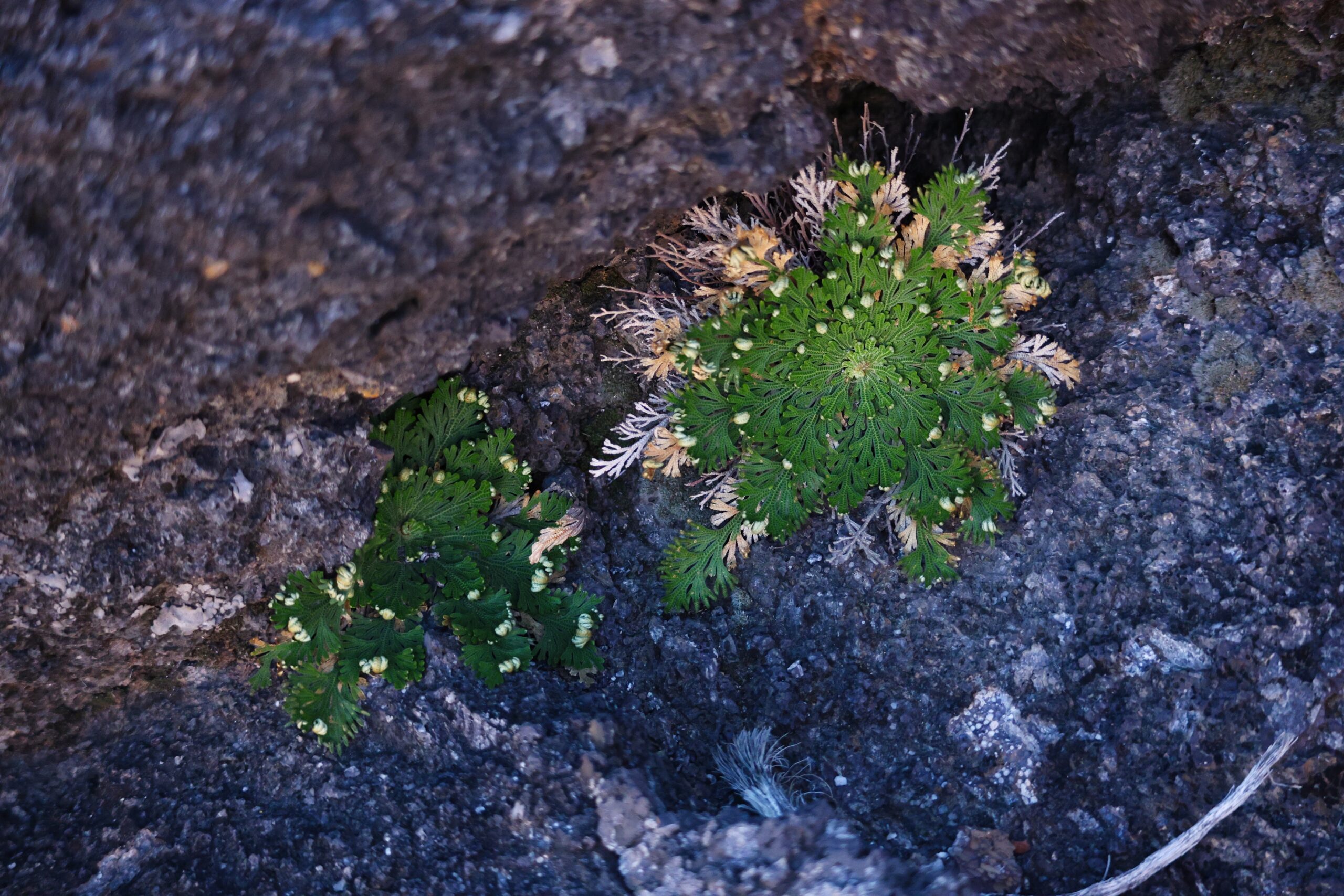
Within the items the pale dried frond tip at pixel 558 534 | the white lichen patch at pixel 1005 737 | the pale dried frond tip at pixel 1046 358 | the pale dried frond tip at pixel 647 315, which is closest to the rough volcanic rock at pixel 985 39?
the pale dried frond tip at pixel 1046 358

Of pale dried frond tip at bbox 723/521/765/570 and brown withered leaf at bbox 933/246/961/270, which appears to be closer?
brown withered leaf at bbox 933/246/961/270

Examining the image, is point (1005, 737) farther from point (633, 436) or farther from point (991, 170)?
point (991, 170)

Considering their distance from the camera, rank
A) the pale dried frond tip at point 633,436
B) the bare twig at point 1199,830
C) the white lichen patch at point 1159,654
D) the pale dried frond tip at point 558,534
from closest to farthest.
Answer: the bare twig at point 1199,830
the white lichen patch at point 1159,654
the pale dried frond tip at point 558,534
the pale dried frond tip at point 633,436

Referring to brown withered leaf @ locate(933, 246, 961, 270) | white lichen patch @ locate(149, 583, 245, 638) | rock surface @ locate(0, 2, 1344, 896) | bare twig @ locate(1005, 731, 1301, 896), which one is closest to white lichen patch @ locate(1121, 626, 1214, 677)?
rock surface @ locate(0, 2, 1344, 896)

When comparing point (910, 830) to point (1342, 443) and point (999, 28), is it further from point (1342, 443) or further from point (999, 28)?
point (999, 28)

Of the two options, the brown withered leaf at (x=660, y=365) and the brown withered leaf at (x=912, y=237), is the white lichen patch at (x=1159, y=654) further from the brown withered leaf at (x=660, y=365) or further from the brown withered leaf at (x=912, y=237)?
the brown withered leaf at (x=660, y=365)

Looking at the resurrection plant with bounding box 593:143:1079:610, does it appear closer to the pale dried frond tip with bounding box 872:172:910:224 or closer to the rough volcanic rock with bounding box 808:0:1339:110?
the pale dried frond tip with bounding box 872:172:910:224

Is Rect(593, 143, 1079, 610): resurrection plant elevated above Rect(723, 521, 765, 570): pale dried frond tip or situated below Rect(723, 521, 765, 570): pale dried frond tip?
above

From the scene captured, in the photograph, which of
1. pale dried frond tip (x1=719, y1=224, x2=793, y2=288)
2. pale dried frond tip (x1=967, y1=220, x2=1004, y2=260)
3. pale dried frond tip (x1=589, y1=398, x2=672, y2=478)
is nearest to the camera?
pale dried frond tip (x1=719, y1=224, x2=793, y2=288)
